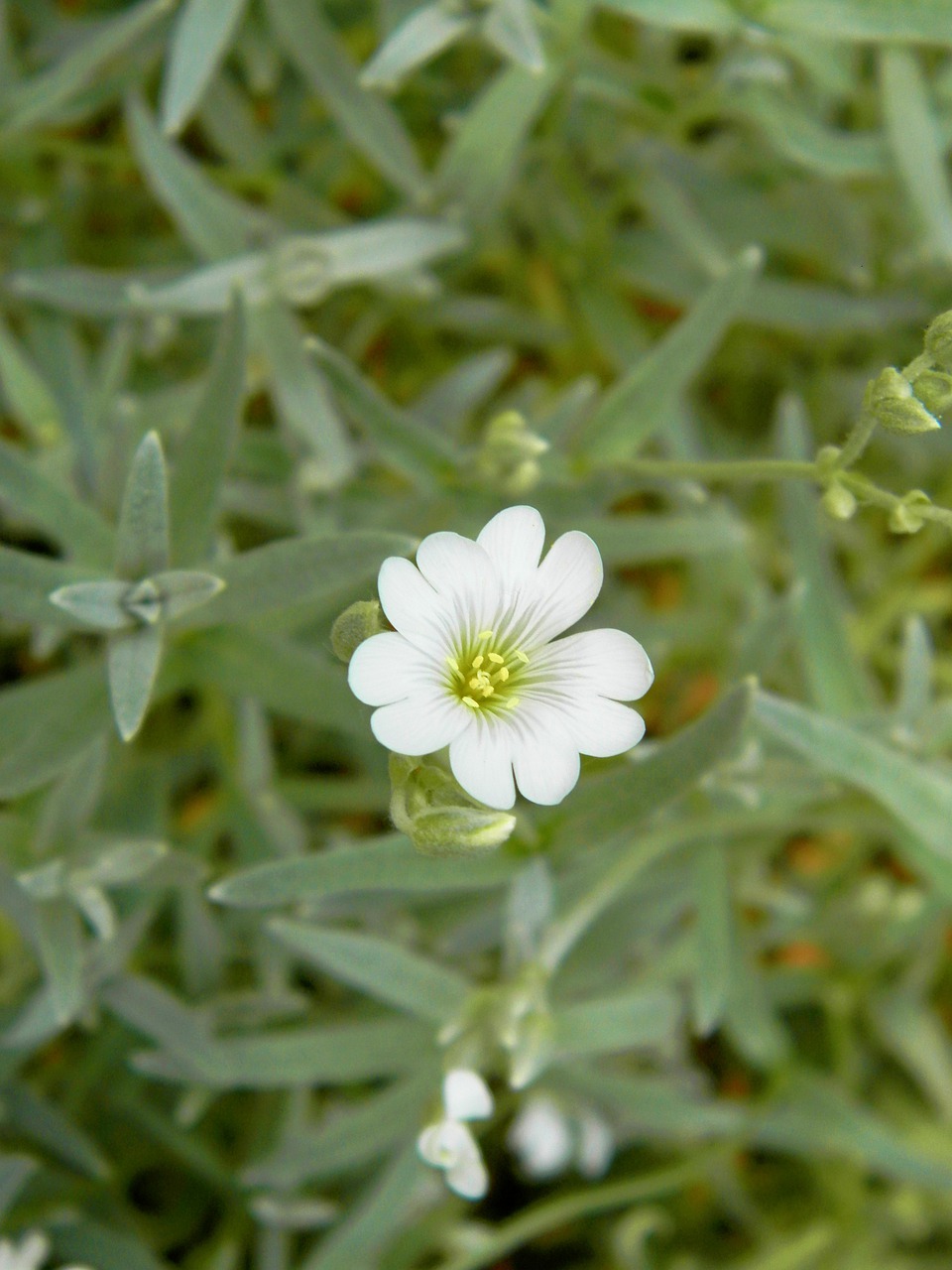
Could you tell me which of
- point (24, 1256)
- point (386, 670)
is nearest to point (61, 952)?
point (24, 1256)

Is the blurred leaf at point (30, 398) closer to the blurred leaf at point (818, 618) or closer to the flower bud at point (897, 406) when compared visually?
the blurred leaf at point (818, 618)

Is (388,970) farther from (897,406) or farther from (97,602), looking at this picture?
(897,406)

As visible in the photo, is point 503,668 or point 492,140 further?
point 492,140

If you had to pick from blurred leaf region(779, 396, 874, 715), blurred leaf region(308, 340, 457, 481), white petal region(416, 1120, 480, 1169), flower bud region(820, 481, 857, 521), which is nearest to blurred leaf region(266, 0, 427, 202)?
blurred leaf region(308, 340, 457, 481)

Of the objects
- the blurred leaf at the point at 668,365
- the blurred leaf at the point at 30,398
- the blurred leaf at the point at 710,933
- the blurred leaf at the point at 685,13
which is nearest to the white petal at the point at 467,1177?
the blurred leaf at the point at 710,933

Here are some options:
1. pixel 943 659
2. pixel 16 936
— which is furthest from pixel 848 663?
pixel 16 936
